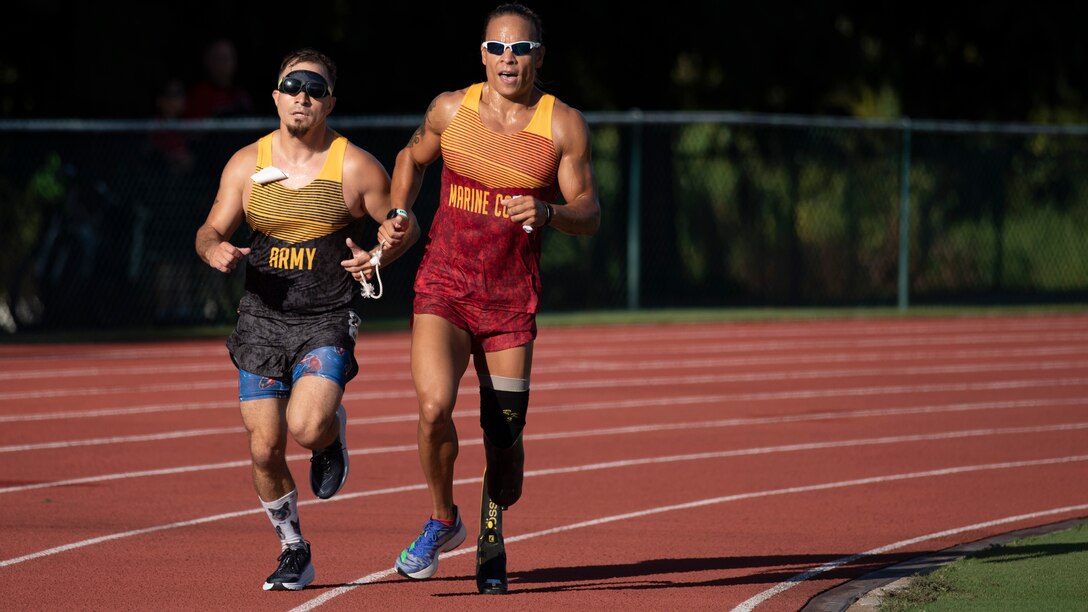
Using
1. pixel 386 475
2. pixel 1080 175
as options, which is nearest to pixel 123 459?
pixel 386 475

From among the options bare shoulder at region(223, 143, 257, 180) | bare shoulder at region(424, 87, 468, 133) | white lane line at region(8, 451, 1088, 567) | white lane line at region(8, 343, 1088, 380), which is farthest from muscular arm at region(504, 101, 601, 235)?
white lane line at region(8, 343, 1088, 380)

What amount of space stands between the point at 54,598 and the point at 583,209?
250cm

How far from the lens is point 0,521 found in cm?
833

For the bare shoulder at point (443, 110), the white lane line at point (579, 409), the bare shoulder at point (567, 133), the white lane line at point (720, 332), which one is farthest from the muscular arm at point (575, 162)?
the white lane line at point (720, 332)

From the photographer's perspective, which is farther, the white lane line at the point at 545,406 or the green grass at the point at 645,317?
the green grass at the point at 645,317

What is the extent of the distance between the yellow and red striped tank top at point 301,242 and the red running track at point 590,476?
3.79 ft

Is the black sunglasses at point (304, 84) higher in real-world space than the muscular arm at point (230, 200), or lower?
higher

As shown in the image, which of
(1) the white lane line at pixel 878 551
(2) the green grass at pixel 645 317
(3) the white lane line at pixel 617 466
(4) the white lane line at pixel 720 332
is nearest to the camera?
(1) the white lane line at pixel 878 551

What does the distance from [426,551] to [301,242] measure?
132 centimetres

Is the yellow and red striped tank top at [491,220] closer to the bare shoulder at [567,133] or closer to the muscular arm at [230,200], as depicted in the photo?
the bare shoulder at [567,133]

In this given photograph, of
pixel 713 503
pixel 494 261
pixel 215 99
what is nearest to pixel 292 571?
pixel 494 261

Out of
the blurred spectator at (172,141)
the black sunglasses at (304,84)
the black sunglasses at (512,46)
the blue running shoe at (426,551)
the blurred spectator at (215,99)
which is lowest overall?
the blue running shoe at (426,551)

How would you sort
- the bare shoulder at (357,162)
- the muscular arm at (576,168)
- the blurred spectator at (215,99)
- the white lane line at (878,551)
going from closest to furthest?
the muscular arm at (576,168) < the white lane line at (878,551) < the bare shoulder at (357,162) < the blurred spectator at (215,99)

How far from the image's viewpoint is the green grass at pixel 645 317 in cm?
1753
